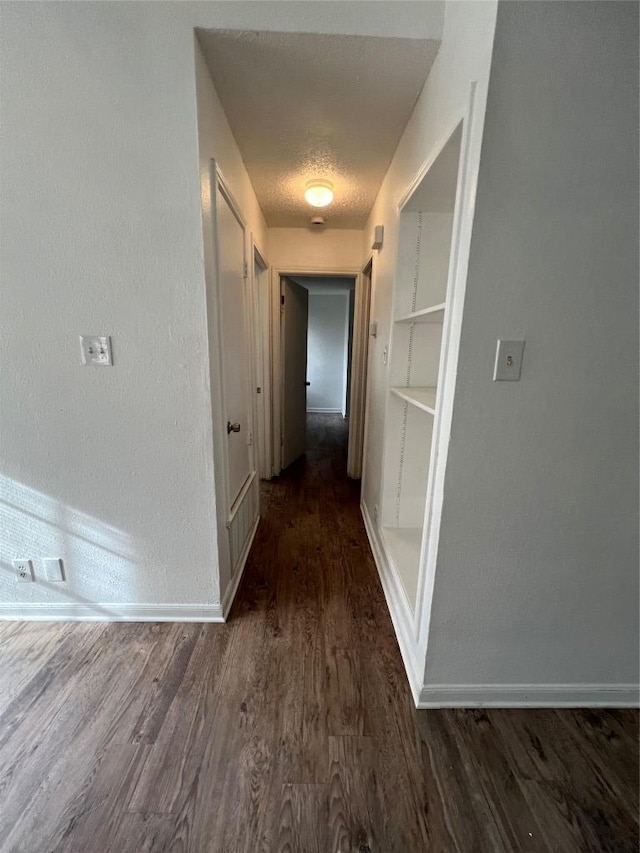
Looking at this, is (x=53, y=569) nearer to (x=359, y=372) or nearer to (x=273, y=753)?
(x=273, y=753)


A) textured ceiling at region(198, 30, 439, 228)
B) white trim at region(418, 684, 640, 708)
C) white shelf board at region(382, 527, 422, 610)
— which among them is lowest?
white trim at region(418, 684, 640, 708)

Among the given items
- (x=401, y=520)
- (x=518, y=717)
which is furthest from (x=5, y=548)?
(x=518, y=717)

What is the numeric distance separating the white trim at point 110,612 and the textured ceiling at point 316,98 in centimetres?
229

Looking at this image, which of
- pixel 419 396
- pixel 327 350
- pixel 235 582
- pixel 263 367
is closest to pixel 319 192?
pixel 263 367

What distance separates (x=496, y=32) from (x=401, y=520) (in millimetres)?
1977

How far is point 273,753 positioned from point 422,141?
7.63 ft

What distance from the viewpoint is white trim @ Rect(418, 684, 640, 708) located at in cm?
122

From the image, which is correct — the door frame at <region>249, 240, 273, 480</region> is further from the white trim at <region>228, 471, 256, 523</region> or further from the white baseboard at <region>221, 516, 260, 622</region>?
the white baseboard at <region>221, 516, 260, 622</region>

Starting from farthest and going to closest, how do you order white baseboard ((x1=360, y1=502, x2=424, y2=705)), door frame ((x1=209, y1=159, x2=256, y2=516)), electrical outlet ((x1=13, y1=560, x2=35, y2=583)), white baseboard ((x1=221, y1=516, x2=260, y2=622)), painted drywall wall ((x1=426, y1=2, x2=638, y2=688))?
white baseboard ((x1=221, y1=516, x2=260, y2=622))
electrical outlet ((x1=13, y1=560, x2=35, y2=583))
door frame ((x1=209, y1=159, x2=256, y2=516))
white baseboard ((x1=360, y1=502, x2=424, y2=705))
painted drywall wall ((x1=426, y1=2, x2=638, y2=688))

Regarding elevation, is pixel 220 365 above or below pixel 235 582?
above

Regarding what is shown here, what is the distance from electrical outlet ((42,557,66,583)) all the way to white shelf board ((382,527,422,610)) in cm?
158

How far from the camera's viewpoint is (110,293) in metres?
1.28

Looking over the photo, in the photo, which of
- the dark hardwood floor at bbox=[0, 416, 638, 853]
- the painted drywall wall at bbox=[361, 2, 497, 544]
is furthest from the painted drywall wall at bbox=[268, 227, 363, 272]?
the dark hardwood floor at bbox=[0, 416, 638, 853]

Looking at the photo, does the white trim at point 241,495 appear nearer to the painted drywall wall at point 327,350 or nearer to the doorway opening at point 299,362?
the doorway opening at point 299,362
